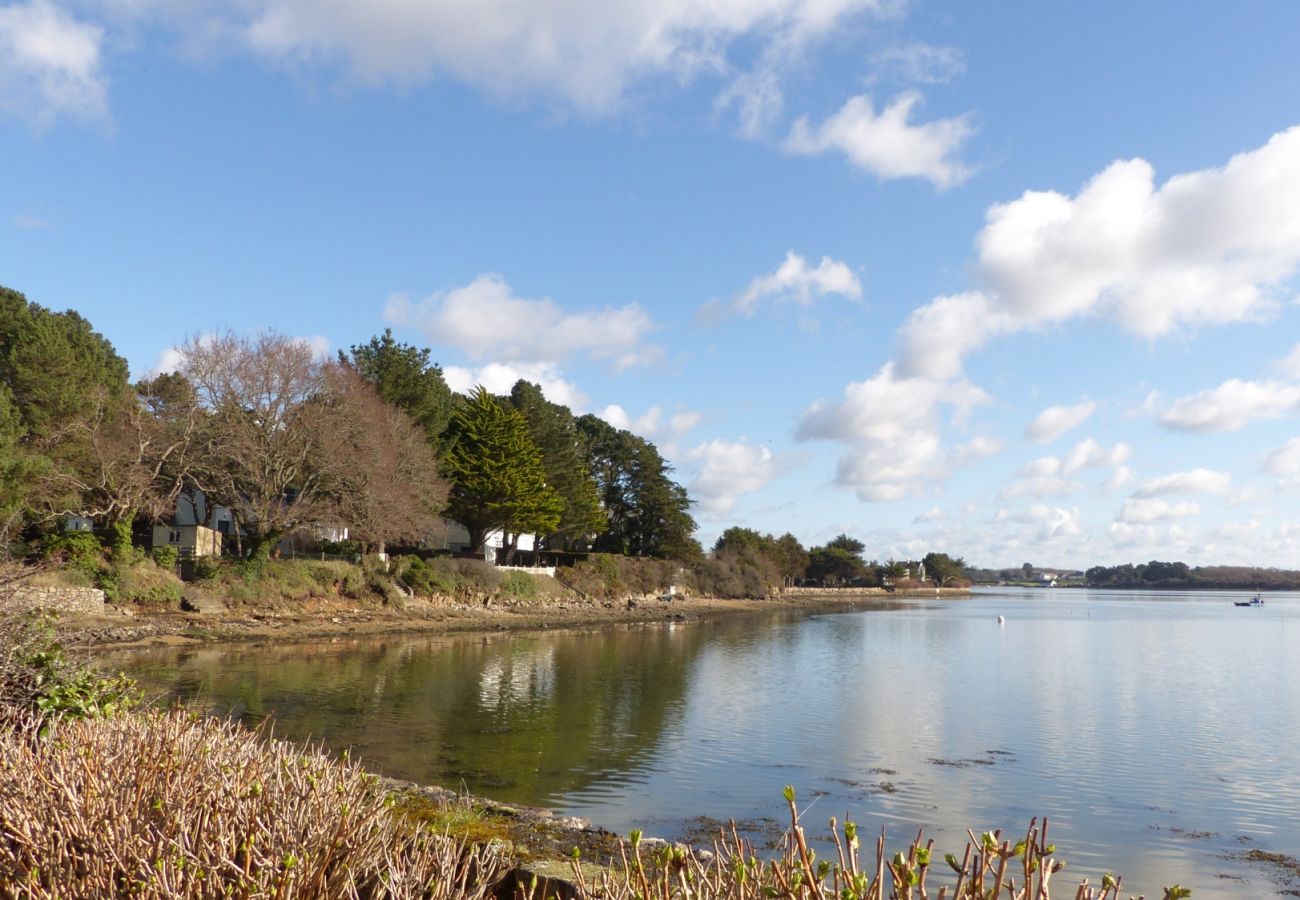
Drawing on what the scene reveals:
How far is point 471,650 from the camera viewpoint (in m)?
34.6

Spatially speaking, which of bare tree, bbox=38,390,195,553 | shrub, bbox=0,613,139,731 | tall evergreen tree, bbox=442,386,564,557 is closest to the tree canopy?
tall evergreen tree, bbox=442,386,564,557

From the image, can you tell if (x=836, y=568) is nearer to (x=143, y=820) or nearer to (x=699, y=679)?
(x=699, y=679)

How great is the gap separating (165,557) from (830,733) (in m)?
28.5

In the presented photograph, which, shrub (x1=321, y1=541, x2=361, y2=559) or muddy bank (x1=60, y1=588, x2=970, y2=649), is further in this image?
shrub (x1=321, y1=541, x2=361, y2=559)

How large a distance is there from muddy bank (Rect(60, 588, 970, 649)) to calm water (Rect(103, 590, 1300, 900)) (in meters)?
2.13

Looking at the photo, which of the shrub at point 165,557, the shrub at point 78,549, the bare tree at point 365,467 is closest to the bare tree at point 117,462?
the shrub at point 78,549

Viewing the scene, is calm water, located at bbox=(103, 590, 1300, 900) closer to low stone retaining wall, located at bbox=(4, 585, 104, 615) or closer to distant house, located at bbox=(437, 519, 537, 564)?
low stone retaining wall, located at bbox=(4, 585, 104, 615)

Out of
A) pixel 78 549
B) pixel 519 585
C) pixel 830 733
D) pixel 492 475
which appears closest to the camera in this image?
pixel 830 733

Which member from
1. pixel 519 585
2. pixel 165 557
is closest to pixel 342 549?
pixel 519 585

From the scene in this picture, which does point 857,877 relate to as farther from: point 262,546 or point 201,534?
point 201,534

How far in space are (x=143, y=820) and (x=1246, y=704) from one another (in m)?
28.7

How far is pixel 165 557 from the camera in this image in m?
36.8

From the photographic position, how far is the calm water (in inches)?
514

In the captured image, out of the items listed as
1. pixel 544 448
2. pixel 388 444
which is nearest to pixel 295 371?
pixel 388 444
